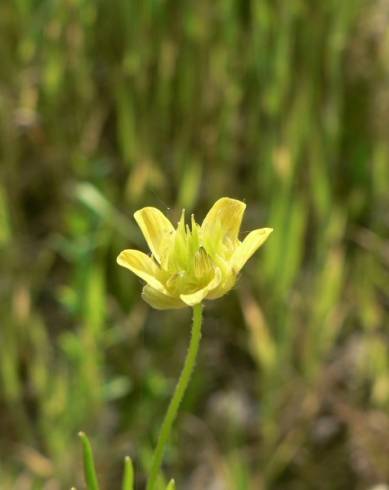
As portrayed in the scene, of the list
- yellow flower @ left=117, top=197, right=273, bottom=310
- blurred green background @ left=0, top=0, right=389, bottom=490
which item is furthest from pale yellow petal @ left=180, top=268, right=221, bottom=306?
blurred green background @ left=0, top=0, right=389, bottom=490

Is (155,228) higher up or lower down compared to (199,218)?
higher up

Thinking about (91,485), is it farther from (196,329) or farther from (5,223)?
(5,223)

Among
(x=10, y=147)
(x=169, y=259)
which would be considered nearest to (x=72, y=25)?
(x=10, y=147)

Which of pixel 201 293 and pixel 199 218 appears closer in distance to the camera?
pixel 201 293

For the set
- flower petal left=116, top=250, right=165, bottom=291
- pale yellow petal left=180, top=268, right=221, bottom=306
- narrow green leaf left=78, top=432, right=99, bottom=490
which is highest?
flower petal left=116, top=250, right=165, bottom=291

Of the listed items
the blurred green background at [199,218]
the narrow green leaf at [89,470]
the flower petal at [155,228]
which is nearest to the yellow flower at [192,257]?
the flower petal at [155,228]

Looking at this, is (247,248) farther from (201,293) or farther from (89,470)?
(89,470)

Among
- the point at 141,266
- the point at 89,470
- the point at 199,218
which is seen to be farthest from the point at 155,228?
the point at 199,218

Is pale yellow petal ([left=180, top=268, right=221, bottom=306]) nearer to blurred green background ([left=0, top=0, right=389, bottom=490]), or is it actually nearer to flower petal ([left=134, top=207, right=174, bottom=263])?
flower petal ([left=134, top=207, right=174, bottom=263])
